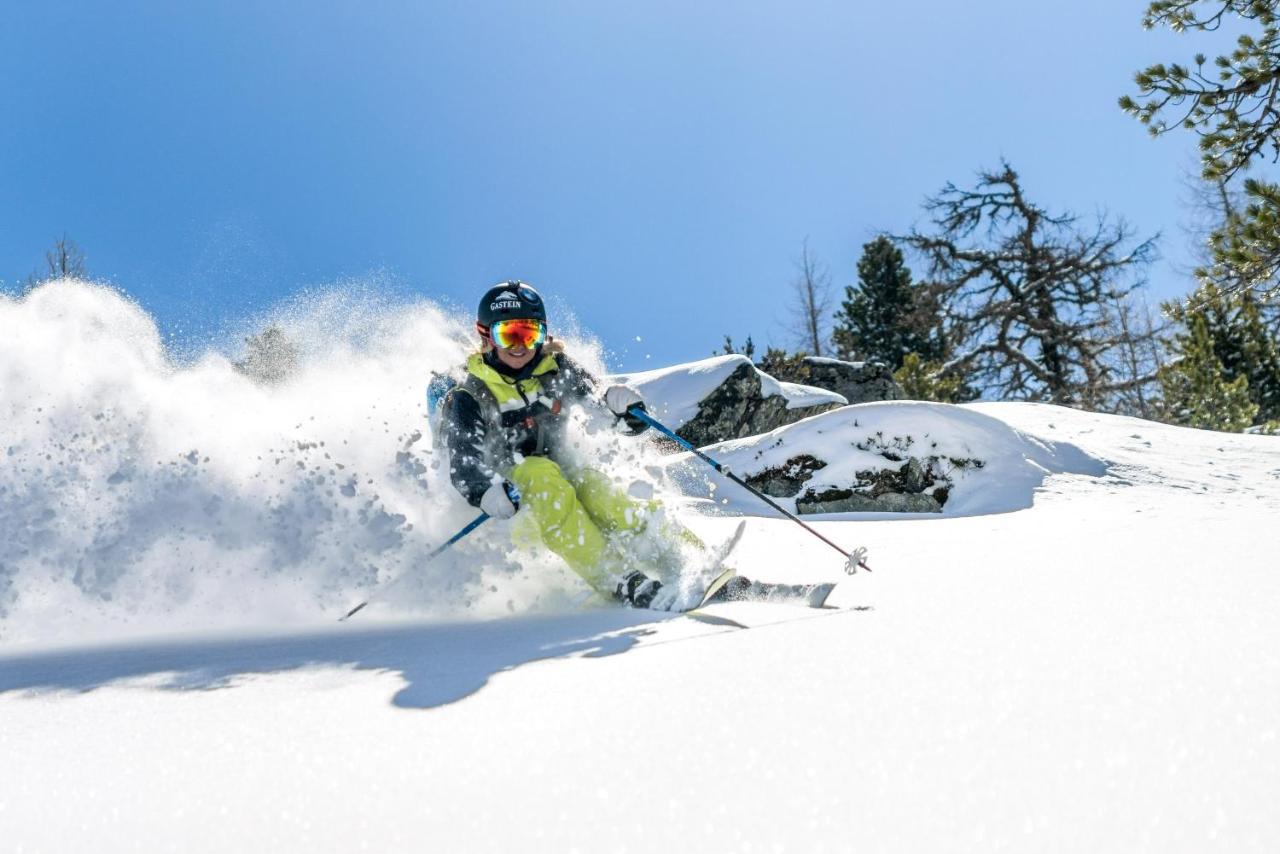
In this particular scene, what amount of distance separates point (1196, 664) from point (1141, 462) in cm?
775

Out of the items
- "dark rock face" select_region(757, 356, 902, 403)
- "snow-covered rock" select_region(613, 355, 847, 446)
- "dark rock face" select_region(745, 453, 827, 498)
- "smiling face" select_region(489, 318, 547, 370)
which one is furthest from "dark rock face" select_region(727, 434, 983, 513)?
"dark rock face" select_region(757, 356, 902, 403)

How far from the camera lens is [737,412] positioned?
12844mm

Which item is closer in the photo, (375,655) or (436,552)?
(375,655)

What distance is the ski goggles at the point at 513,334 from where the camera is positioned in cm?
385

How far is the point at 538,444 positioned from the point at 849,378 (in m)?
14.7

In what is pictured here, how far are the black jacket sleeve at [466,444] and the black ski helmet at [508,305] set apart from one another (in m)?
0.46

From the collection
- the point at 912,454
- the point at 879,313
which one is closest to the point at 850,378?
the point at 912,454

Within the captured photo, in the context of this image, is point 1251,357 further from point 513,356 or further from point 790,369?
point 513,356

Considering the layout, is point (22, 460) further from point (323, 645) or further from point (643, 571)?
point (643, 571)

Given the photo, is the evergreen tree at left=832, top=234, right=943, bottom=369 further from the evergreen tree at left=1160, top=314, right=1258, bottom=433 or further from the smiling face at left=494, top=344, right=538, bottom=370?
the smiling face at left=494, top=344, right=538, bottom=370

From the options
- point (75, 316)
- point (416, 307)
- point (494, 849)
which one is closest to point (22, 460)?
point (75, 316)

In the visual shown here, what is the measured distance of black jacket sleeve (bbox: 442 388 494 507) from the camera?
Answer: 10.7ft

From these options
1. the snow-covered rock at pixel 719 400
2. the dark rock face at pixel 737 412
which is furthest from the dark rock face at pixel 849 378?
the dark rock face at pixel 737 412

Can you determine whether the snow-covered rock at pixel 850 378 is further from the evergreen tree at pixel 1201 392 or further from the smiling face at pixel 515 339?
the smiling face at pixel 515 339
